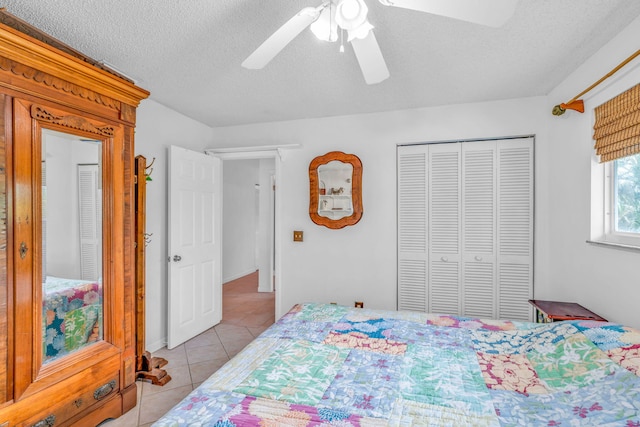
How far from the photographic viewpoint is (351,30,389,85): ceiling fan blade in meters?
1.42

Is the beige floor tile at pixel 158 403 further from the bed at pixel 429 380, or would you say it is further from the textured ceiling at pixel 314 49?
the textured ceiling at pixel 314 49

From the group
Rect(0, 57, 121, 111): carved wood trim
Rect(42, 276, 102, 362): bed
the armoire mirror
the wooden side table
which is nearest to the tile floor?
Rect(42, 276, 102, 362): bed

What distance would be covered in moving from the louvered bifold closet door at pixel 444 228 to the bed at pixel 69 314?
2742 mm

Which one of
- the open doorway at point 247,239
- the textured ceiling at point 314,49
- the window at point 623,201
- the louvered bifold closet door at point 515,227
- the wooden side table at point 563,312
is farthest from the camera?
the open doorway at point 247,239

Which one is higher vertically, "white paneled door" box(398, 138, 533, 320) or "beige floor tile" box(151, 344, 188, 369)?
"white paneled door" box(398, 138, 533, 320)

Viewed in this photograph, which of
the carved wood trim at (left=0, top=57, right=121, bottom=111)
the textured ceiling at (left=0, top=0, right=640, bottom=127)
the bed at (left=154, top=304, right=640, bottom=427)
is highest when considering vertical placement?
the textured ceiling at (left=0, top=0, right=640, bottom=127)

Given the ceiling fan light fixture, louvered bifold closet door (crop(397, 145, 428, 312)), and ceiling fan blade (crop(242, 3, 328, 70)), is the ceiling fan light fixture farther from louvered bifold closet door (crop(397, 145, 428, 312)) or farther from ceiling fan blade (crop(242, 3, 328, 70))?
louvered bifold closet door (crop(397, 145, 428, 312))

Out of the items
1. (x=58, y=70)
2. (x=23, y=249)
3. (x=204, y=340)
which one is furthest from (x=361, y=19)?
(x=204, y=340)

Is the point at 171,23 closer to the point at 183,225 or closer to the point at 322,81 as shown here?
the point at 322,81

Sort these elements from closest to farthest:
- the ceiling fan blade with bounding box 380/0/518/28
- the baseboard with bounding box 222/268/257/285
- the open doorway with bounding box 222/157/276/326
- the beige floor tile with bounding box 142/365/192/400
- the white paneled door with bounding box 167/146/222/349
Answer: the ceiling fan blade with bounding box 380/0/518/28, the beige floor tile with bounding box 142/365/192/400, the white paneled door with bounding box 167/146/222/349, the open doorway with bounding box 222/157/276/326, the baseboard with bounding box 222/268/257/285

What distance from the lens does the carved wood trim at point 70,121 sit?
1.51 metres

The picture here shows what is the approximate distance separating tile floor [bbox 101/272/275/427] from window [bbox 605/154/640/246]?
10.1 ft

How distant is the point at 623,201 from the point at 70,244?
3276mm

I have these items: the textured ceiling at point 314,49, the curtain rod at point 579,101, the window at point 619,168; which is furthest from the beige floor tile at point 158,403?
the curtain rod at point 579,101
